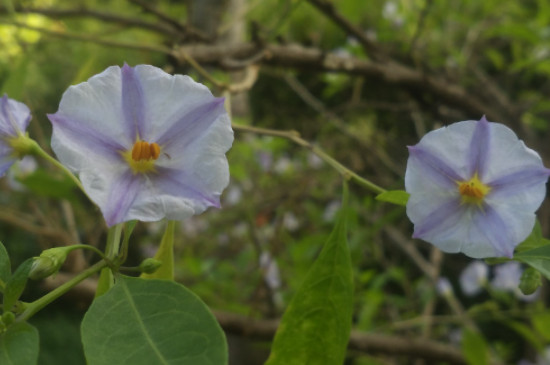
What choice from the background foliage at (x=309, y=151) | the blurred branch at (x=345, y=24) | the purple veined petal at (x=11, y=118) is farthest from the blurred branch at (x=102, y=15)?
the purple veined petal at (x=11, y=118)

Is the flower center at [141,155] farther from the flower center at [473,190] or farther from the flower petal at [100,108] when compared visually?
the flower center at [473,190]

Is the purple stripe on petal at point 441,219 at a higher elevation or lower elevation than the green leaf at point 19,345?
higher

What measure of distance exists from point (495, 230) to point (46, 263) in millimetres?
416

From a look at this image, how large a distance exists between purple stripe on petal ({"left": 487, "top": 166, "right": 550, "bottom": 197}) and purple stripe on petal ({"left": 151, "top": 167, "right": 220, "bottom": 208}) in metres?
0.29

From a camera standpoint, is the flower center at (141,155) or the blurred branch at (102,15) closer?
the flower center at (141,155)

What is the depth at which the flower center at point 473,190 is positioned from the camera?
611 mm

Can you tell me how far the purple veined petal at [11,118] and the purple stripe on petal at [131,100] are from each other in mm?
→ 145

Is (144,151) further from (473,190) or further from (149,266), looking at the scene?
(473,190)

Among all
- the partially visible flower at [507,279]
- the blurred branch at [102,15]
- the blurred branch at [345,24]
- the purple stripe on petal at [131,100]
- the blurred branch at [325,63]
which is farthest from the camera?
the partially visible flower at [507,279]

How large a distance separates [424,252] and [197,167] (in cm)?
393

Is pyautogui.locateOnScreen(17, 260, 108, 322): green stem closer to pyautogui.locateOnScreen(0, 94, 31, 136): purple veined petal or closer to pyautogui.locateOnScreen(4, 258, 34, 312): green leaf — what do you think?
pyautogui.locateOnScreen(4, 258, 34, 312): green leaf

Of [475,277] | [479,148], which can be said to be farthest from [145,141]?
[475,277]

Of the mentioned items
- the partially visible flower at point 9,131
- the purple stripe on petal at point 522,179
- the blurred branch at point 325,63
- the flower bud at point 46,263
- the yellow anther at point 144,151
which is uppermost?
the blurred branch at point 325,63

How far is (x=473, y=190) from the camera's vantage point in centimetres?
61
